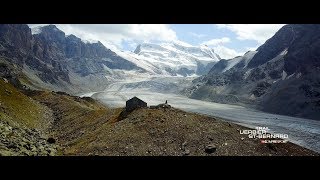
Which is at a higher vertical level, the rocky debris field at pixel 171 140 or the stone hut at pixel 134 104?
the stone hut at pixel 134 104

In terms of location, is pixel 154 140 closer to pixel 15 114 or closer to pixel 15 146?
pixel 15 146

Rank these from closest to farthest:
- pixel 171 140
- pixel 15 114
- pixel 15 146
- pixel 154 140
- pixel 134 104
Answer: pixel 15 146
pixel 154 140
pixel 171 140
pixel 134 104
pixel 15 114

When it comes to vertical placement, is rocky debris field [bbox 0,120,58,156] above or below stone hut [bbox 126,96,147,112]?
below

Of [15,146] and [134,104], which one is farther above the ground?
[134,104]

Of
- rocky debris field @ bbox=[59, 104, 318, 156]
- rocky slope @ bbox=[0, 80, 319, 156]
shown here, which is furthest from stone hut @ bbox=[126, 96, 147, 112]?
rocky debris field @ bbox=[59, 104, 318, 156]

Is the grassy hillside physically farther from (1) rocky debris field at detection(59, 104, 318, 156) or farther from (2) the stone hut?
(2) the stone hut

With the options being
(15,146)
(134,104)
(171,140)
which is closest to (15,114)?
(134,104)

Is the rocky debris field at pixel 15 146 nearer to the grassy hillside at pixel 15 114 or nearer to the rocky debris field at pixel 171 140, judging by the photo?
the rocky debris field at pixel 171 140

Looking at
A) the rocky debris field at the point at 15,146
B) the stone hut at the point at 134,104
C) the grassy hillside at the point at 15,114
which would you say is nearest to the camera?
the rocky debris field at the point at 15,146

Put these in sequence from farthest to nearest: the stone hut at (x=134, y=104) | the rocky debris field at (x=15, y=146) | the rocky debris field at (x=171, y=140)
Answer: the stone hut at (x=134, y=104)
the rocky debris field at (x=171, y=140)
the rocky debris field at (x=15, y=146)

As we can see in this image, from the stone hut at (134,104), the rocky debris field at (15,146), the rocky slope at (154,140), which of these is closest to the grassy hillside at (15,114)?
the rocky slope at (154,140)
